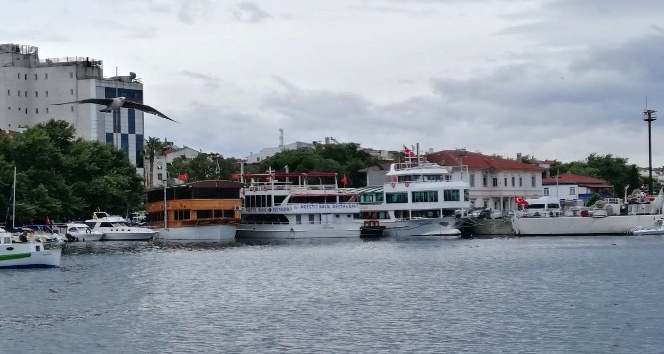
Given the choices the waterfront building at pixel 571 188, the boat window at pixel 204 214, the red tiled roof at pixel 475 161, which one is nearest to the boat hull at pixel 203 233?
the boat window at pixel 204 214

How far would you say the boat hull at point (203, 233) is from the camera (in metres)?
99.0

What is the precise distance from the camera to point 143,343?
37.0 m

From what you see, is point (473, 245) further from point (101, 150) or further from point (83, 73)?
point (83, 73)

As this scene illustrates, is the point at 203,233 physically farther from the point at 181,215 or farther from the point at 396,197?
the point at 396,197

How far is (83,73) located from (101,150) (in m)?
36.8

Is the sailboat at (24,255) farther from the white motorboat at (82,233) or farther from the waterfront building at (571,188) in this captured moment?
the waterfront building at (571,188)

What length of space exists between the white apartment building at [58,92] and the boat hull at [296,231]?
150 ft

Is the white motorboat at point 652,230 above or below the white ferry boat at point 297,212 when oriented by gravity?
below

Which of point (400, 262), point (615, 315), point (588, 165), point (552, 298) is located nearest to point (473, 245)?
point (400, 262)

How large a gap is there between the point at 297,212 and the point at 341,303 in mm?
55723

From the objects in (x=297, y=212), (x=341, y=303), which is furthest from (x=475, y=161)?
(x=341, y=303)


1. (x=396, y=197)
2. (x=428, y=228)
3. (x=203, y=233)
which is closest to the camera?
(x=203, y=233)

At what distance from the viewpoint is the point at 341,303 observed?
154 ft

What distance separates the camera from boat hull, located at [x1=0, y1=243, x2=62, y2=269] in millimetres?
63281
